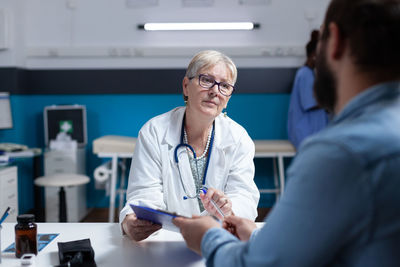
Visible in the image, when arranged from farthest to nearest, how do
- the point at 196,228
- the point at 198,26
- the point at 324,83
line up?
1. the point at 198,26
2. the point at 196,228
3. the point at 324,83

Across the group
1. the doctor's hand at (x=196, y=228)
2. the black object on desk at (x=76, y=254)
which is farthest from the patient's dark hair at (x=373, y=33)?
the black object on desk at (x=76, y=254)

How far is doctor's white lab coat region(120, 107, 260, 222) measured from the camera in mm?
1565

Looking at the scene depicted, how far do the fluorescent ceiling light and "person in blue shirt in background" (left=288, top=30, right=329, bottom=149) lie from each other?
3.28ft

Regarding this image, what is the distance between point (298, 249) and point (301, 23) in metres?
3.93

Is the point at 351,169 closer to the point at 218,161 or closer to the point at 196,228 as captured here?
the point at 196,228

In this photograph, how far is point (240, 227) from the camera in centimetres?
112

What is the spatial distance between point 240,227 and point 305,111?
2.45 meters

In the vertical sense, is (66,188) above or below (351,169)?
below

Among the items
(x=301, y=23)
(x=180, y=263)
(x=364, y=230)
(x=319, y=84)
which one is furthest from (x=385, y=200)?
(x=301, y=23)

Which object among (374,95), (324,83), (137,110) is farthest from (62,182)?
(374,95)

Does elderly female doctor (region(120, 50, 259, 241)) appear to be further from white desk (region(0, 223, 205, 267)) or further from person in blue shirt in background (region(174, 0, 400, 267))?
person in blue shirt in background (region(174, 0, 400, 267))

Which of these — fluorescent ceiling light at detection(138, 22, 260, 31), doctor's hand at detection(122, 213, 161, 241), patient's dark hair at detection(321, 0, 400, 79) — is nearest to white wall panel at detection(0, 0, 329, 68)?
fluorescent ceiling light at detection(138, 22, 260, 31)

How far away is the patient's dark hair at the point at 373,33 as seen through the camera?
2.06ft

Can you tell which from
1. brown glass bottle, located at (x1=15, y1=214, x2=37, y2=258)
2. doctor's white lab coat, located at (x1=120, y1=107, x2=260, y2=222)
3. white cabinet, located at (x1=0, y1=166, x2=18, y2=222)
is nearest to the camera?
brown glass bottle, located at (x1=15, y1=214, x2=37, y2=258)
